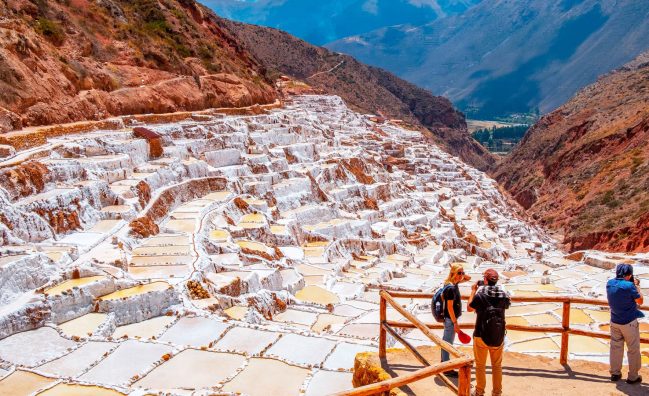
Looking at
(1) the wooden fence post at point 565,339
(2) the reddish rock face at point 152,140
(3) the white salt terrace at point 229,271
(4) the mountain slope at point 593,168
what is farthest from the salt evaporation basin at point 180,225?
(4) the mountain slope at point 593,168

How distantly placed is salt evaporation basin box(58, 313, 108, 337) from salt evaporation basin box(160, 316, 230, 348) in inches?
47.4

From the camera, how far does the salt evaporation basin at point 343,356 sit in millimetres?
7844

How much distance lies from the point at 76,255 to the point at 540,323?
8.93 m

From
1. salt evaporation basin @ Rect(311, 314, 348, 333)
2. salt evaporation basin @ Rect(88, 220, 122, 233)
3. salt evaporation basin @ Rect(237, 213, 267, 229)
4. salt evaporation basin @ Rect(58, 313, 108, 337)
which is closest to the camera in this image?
salt evaporation basin @ Rect(58, 313, 108, 337)

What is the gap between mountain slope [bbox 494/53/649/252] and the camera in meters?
33.2

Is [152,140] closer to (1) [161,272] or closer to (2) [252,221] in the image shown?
(2) [252,221]

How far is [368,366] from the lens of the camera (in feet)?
A: 19.6

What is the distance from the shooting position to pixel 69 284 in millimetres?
9945

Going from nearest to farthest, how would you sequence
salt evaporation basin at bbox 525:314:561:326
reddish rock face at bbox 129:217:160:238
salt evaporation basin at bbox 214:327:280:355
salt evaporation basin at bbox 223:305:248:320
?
salt evaporation basin at bbox 214:327:280:355 < salt evaporation basin at bbox 525:314:561:326 < salt evaporation basin at bbox 223:305:248:320 < reddish rock face at bbox 129:217:160:238

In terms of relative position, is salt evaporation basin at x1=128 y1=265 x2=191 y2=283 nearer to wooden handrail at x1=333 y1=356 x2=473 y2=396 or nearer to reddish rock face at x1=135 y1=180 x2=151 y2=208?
reddish rock face at x1=135 y1=180 x2=151 y2=208

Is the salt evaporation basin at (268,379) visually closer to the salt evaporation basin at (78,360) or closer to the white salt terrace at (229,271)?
the white salt terrace at (229,271)

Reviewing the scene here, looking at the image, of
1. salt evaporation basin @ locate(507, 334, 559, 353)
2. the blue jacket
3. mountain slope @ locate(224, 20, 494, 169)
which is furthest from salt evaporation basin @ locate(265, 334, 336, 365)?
mountain slope @ locate(224, 20, 494, 169)

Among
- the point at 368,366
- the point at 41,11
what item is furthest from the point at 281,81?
the point at 368,366

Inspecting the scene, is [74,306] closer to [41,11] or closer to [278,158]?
[278,158]
